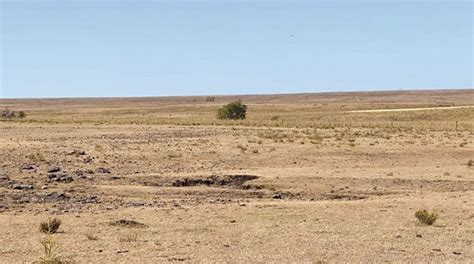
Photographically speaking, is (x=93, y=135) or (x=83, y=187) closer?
(x=83, y=187)

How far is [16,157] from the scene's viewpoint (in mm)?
35938

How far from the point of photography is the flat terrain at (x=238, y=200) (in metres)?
14.3

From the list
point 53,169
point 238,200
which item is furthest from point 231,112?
point 238,200

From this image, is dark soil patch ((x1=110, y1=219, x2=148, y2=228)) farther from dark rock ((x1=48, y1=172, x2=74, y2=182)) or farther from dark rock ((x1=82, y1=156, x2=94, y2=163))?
dark rock ((x1=82, y1=156, x2=94, y2=163))

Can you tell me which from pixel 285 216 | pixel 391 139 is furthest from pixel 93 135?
pixel 285 216

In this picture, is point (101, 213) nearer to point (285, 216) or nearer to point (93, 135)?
point (285, 216)

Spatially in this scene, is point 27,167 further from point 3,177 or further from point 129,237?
point 129,237

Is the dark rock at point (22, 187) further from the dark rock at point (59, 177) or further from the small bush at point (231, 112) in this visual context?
the small bush at point (231, 112)

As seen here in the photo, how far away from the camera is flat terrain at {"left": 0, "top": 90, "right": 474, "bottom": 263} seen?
14.3 meters

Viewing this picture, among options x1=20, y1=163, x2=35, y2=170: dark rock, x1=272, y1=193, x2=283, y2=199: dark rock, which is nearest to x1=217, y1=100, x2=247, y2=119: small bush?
x1=20, y1=163, x2=35, y2=170: dark rock

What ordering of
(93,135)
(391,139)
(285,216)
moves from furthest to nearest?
(93,135)
(391,139)
(285,216)

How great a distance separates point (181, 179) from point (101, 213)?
9.02 meters

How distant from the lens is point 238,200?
22703mm

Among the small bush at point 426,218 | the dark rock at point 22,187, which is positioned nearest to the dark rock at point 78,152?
the dark rock at point 22,187
